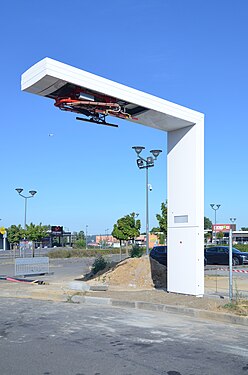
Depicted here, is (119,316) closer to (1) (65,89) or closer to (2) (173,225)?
(2) (173,225)

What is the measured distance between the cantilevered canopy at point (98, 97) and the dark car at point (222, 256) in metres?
17.7

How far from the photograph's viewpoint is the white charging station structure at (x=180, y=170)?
1250 centimetres

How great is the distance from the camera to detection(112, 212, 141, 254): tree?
40466mm

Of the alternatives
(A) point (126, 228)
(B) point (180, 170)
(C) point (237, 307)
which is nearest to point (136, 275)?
(B) point (180, 170)

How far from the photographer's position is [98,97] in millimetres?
12391

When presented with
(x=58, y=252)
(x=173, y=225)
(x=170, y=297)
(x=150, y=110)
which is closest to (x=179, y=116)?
(x=150, y=110)

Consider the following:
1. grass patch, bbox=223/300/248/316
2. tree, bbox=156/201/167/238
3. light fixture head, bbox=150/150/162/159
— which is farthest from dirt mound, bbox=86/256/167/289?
tree, bbox=156/201/167/238

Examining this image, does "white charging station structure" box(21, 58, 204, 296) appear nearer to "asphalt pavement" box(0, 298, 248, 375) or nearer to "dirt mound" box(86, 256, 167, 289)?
"asphalt pavement" box(0, 298, 248, 375)

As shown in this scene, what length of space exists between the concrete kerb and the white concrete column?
5.68 ft

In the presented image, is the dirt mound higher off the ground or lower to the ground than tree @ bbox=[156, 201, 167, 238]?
lower

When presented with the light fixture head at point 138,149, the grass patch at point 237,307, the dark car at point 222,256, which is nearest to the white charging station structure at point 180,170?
the grass patch at point 237,307

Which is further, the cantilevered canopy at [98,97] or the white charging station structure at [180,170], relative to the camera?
the white charging station structure at [180,170]

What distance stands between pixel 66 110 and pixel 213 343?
24.0 feet

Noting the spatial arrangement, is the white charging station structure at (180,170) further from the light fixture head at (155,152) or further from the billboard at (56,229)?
the billboard at (56,229)
